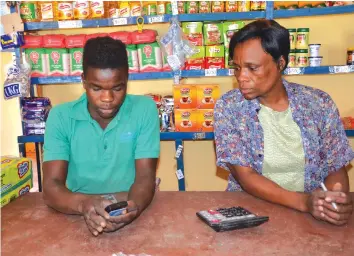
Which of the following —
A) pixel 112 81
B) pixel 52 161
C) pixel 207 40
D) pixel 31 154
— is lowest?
pixel 31 154

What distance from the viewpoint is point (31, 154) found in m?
3.89

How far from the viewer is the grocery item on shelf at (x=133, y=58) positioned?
3096 millimetres

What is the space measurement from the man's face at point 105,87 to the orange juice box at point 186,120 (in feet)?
4.91

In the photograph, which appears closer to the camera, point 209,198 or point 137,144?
point 209,198

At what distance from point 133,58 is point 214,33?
0.65 meters

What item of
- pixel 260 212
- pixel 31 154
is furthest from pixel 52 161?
pixel 31 154

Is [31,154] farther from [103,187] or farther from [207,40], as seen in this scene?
[103,187]

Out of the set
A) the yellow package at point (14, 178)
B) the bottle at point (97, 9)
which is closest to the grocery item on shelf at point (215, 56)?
the bottle at point (97, 9)

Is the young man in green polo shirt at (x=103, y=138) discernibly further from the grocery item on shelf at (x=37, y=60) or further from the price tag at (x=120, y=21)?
the grocery item on shelf at (x=37, y=60)

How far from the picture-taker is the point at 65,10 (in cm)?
317

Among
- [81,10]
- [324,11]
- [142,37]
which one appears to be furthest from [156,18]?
[324,11]

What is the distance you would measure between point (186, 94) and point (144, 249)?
1.93m

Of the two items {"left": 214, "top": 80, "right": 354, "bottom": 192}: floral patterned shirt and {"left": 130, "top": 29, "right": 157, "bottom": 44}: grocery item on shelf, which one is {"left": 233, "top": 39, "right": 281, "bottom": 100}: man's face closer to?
{"left": 214, "top": 80, "right": 354, "bottom": 192}: floral patterned shirt

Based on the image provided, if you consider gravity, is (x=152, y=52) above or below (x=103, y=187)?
above
